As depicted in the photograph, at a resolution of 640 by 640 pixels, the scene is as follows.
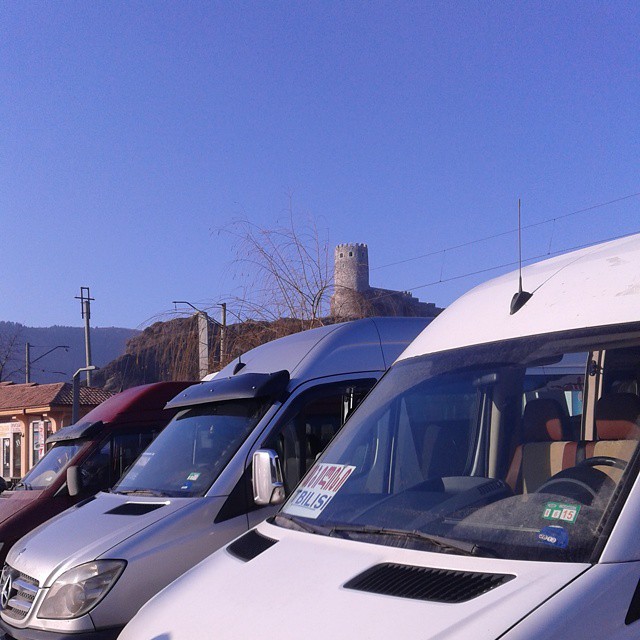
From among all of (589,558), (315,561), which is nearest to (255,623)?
(315,561)

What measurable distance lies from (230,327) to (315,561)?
13719 millimetres

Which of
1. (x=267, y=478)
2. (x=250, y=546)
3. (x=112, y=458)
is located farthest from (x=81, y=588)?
(x=112, y=458)

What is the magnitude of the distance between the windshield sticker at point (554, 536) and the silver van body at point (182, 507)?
3081 millimetres

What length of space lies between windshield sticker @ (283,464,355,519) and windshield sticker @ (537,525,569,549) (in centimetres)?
113

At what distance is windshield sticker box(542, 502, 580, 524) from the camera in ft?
8.68

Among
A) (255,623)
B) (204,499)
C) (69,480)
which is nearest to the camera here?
(255,623)

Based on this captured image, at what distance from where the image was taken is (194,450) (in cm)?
628

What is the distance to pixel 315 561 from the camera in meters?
3.02

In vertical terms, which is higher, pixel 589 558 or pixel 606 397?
pixel 606 397

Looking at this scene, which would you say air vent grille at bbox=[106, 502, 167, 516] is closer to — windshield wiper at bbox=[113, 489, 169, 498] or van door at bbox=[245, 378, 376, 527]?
windshield wiper at bbox=[113, 489, 169, 498]

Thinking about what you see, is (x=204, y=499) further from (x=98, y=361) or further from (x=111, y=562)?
(x=98, y=361)

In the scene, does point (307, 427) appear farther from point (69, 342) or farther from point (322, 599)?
point (69, 342)

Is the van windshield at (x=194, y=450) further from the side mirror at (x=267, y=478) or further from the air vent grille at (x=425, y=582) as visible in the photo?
the air vent grille at (x=425, y=582)

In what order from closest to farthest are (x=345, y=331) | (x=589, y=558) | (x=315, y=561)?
(x=589, y=558), (x=315, y=561), (x=345, y=331)
